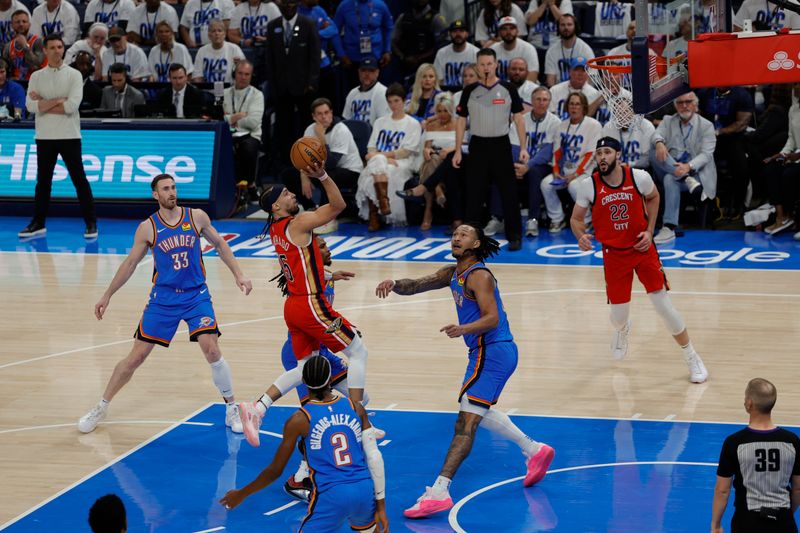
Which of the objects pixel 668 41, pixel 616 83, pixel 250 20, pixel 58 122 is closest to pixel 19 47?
pixel 250 20

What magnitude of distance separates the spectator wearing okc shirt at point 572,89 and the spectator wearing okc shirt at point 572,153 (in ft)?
1.32

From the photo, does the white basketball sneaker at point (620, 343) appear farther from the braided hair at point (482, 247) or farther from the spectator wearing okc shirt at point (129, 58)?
the spectator wearing okc shirt at point (129, 58)

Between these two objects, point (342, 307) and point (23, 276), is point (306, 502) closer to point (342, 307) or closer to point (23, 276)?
point (342, 307)

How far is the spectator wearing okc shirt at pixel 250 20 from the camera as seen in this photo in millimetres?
19375

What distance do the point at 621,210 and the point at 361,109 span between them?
812 cm

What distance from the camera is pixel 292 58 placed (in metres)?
17.8

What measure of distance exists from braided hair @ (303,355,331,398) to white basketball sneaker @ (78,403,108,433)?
3369 mm

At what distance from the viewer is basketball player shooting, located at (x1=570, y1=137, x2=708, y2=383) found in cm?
993

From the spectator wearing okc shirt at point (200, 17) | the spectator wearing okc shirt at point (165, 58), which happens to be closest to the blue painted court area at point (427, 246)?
the spectator wearing okc shirt at point (165, 58)

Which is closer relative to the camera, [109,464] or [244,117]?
[109,464]

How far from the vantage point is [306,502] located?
25.4 feet

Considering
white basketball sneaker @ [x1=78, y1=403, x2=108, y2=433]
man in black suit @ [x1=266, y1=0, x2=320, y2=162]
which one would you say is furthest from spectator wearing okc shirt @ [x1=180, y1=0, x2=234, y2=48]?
white basketball sneaker @ [x1=78, y1=403, x2=108, y2=433]

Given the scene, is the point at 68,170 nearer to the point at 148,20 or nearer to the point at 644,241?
the point at 148,20

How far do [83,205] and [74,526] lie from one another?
30.7 feet
